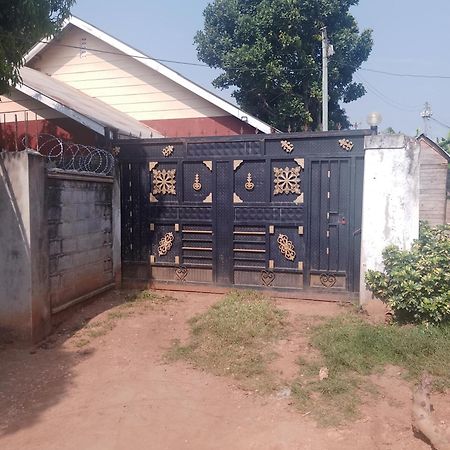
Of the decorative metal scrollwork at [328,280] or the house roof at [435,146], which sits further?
the house roof at [435,146]

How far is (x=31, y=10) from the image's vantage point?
452cm

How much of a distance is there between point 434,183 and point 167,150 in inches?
364

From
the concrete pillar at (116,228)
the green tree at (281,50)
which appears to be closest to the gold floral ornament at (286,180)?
the concrete pillar at (116,228)

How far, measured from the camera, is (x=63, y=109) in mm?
6758

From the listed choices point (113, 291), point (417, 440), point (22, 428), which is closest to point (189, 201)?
point (113, 291)

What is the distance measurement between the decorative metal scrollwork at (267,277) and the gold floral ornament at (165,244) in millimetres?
1570

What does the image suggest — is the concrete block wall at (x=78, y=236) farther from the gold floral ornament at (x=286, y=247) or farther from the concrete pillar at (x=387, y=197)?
the concrete pillar at (x=387, y=197)

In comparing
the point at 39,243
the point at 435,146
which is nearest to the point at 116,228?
the point at 39,243

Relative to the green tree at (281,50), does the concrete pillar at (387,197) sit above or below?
below

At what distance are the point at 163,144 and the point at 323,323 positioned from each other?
145 inches

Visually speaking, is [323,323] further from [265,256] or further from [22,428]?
[22,428]

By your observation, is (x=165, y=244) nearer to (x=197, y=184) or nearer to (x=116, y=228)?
(x=116, y=228)

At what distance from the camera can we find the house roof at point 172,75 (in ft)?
30.8

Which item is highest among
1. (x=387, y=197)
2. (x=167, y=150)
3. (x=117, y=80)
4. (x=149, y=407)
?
(x=117, y=80)
